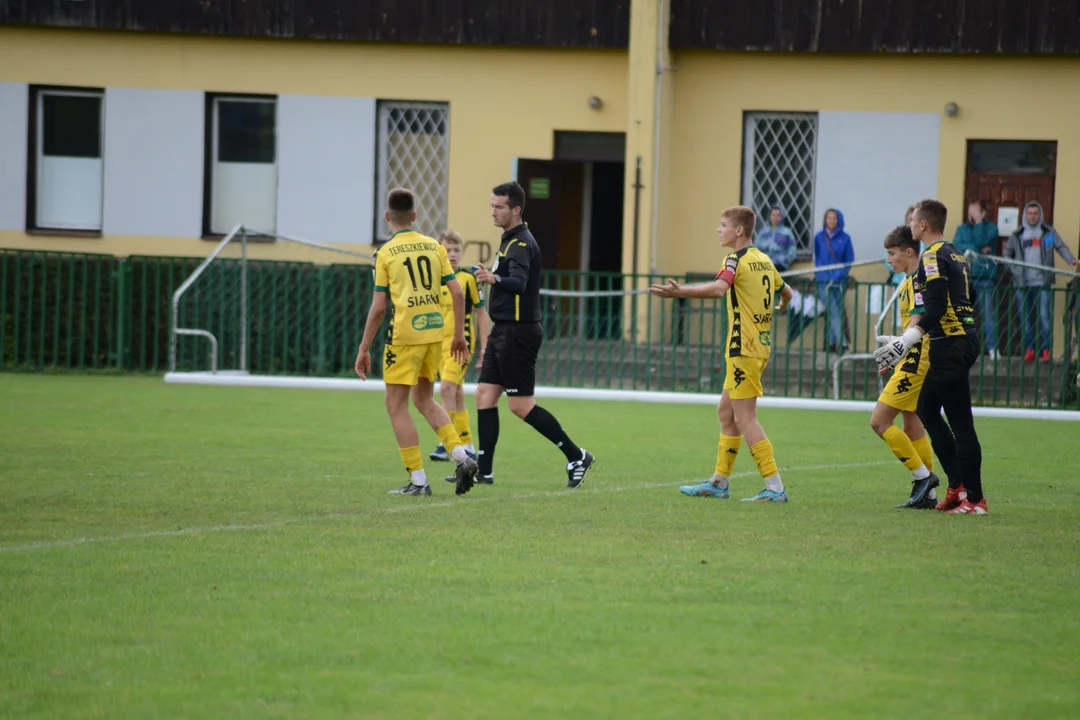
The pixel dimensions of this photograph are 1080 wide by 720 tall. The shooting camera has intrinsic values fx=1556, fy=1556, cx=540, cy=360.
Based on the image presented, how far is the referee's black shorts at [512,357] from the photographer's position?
10.5 metres

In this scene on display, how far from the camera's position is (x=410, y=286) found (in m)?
9.93

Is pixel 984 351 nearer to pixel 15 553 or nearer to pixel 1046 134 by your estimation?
pixel 1046 134

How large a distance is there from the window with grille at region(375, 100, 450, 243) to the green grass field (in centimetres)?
1231

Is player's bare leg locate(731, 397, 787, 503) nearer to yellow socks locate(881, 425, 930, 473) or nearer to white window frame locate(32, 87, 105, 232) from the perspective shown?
yellow socks locate(881, 425, 930, 473)

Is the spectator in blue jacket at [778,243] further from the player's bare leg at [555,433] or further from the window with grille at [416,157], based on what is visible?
the player's bare leg at [555,433]

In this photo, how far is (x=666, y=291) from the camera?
30.1ft

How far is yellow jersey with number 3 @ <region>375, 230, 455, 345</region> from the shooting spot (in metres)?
9.90

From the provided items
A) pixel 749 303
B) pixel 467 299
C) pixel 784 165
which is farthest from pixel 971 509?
pixel 784 165

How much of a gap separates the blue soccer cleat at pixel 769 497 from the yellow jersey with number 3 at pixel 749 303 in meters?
0.87

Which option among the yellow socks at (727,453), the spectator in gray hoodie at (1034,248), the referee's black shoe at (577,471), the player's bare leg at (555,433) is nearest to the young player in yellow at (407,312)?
the player's bare leg at (555,433)

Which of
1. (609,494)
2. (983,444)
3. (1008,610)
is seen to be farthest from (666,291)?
(983,444)

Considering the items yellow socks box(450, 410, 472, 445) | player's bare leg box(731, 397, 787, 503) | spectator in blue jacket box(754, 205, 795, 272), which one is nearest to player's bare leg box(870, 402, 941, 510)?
player's bare leg box(731, 397, 787, 503)

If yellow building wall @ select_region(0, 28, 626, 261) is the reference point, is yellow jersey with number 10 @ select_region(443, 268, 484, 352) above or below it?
below

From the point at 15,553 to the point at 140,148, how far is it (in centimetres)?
1764
